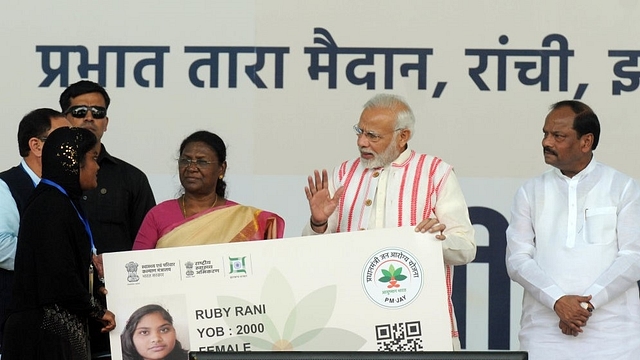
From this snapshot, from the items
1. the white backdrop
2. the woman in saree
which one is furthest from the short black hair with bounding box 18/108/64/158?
the white backdrop

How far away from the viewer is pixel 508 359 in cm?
275

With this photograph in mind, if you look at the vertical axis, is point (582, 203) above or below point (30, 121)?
below

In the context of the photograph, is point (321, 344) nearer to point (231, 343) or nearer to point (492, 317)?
point (231, 343)

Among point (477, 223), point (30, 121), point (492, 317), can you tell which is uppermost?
point (30, 121)

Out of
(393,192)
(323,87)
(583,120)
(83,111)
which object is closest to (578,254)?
(583,120)

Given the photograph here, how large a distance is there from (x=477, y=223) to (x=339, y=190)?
186 centimetres

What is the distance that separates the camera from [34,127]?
5.18 metres

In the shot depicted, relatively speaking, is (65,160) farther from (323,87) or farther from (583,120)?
(323,87)

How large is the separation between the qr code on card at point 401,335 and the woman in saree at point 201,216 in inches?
25.5

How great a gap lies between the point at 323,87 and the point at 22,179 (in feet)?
6.38

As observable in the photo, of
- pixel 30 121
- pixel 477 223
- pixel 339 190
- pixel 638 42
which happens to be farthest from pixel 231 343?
pixel 638 42

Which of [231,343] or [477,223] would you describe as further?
[477,223]

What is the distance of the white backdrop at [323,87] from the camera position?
258 inches

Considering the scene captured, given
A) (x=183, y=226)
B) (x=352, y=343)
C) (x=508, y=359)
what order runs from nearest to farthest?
(x=508, y=359) < (x=352, y=343) < (x=183, y=226)
